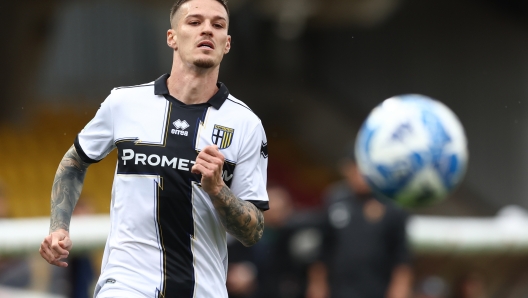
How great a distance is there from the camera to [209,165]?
3604 mm

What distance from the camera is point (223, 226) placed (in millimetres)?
3992

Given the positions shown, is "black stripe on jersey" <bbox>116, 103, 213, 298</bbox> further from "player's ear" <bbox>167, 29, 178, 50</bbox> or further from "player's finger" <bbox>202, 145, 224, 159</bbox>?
"player's ear" <bbox>167, 29, 178, 50</bbox>

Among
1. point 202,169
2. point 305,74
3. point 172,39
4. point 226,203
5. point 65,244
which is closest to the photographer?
point 202,169

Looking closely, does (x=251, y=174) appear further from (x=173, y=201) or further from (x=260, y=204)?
(x=173, y=201)

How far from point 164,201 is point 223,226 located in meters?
0.32

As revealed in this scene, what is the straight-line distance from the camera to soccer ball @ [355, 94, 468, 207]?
18.0 feet

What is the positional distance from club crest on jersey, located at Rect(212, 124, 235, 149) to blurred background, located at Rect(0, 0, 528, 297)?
9714 mm

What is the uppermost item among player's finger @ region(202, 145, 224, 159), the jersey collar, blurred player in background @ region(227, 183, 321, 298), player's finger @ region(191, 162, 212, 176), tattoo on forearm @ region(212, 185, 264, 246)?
the jersey collar

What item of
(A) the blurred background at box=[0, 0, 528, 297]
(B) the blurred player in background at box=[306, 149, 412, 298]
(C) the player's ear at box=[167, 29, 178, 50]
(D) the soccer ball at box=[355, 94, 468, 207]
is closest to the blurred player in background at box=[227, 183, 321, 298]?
(B) the blurred player in background at box=[306, 149, 412, 298]

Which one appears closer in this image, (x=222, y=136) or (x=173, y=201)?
(x=173, y=201)

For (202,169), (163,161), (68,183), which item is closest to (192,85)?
(163,161)

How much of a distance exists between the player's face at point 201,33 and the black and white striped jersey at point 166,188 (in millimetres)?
209

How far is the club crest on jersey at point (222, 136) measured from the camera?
4004 mm

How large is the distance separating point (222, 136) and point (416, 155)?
1919mm
